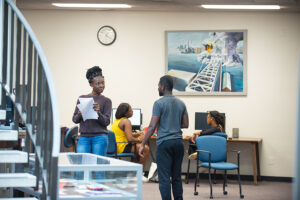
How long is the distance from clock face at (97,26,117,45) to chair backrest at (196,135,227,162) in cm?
281

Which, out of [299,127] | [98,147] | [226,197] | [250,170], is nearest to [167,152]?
[98,147]

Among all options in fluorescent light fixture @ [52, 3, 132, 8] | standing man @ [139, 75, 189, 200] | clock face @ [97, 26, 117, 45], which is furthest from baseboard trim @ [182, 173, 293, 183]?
standing man @ [139, 75, 189, 200]

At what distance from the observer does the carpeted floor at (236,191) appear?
7.32m

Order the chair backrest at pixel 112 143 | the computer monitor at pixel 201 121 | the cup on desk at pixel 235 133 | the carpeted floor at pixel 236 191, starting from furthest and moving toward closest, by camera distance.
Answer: the computer monitor at pixel 201 121 → the cup on desk at pixel 235 133 → the chair backrest at pixel 112 143 → the carpeted floor at pixel 236 191

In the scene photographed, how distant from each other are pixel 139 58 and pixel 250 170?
265 cm

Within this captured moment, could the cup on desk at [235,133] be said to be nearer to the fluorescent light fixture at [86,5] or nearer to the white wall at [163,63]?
the white wall at [163,63]

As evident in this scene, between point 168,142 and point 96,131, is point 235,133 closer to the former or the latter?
point 168,142

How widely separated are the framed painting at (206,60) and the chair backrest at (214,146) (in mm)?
1848

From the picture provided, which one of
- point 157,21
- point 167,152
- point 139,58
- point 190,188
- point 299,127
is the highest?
point 157,21

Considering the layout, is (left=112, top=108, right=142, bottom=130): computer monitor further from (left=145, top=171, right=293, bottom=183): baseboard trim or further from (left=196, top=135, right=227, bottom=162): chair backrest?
(left=196, top=135, right=227, bottom=162): chair backrest

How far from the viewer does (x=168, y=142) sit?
5.36 m

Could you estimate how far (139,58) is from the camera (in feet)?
30.9

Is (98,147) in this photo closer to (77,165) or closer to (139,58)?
(77,165)

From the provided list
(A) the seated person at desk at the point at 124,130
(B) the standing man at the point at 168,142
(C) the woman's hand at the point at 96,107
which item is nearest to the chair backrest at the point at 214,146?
(A) the seated person at desk at the point at 124,130
